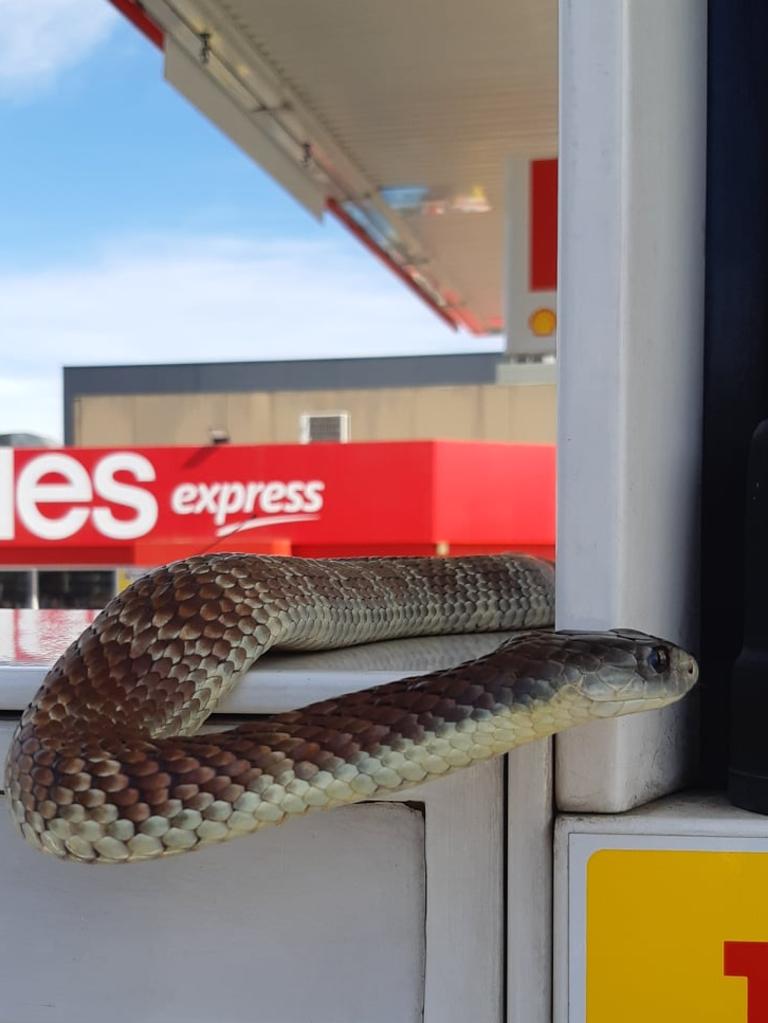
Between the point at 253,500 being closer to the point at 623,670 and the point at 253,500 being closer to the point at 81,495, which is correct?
the point at 81,495

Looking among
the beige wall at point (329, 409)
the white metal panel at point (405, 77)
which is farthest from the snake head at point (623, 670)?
the beige wall at point (329, 409)

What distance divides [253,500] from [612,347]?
294 inches

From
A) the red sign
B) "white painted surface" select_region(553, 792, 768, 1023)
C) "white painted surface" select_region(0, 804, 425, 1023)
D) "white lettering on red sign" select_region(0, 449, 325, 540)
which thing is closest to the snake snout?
"white painted surface" select_region(553, 792, 768, 1023)

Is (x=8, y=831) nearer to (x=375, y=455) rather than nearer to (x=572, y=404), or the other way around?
(x=572, y=404)

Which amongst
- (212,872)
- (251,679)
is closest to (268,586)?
(251,679)

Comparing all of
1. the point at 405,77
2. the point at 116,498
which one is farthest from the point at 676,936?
the point at 116,498

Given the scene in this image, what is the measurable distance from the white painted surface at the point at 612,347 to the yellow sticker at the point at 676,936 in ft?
0.22

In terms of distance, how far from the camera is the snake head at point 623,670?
86 cm

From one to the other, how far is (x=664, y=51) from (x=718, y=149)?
15 centimetres

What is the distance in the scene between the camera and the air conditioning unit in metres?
14.3

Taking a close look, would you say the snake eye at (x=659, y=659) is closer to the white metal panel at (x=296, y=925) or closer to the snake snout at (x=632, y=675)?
the snake snout at (x=632, y=675)

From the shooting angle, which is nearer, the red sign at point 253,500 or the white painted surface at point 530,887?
the white painted surface at point 530,887

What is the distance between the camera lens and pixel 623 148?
90 centimetres

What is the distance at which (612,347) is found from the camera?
907 mm
